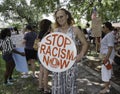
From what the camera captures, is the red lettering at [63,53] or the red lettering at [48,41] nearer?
the red lettering at [63,53]

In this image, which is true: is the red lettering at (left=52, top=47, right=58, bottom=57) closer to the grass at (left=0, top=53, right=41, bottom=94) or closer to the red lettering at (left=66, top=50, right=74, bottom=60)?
the red lettering at (left=66, top=50, right=74, bottom=60)

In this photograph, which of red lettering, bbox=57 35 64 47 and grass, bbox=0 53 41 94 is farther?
grass, bbox=0 53 41 94

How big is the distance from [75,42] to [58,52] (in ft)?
0.94

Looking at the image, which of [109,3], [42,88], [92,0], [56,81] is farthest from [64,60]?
[109,3]

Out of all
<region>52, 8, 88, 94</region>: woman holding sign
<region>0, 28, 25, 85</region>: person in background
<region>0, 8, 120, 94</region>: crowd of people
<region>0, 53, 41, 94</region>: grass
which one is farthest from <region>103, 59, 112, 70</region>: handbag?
<region>0, 28, 25, 85</region>: person in background

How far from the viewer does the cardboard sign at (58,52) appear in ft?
13.6

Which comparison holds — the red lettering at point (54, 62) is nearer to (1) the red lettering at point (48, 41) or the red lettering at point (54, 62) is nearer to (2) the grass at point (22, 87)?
(1) the red lettering at point (48, 41)

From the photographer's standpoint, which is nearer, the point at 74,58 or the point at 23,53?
the point at 74,58

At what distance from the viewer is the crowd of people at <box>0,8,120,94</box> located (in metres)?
4.26

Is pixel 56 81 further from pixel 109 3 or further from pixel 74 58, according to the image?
pixel 109 3

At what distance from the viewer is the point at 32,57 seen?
28.6ft

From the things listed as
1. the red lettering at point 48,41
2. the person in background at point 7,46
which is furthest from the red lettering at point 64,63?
the person in background at point 7,46

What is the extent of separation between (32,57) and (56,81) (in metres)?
4.36

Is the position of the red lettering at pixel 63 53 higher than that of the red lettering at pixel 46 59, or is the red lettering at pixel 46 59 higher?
the red lettering at pixel 63 53
